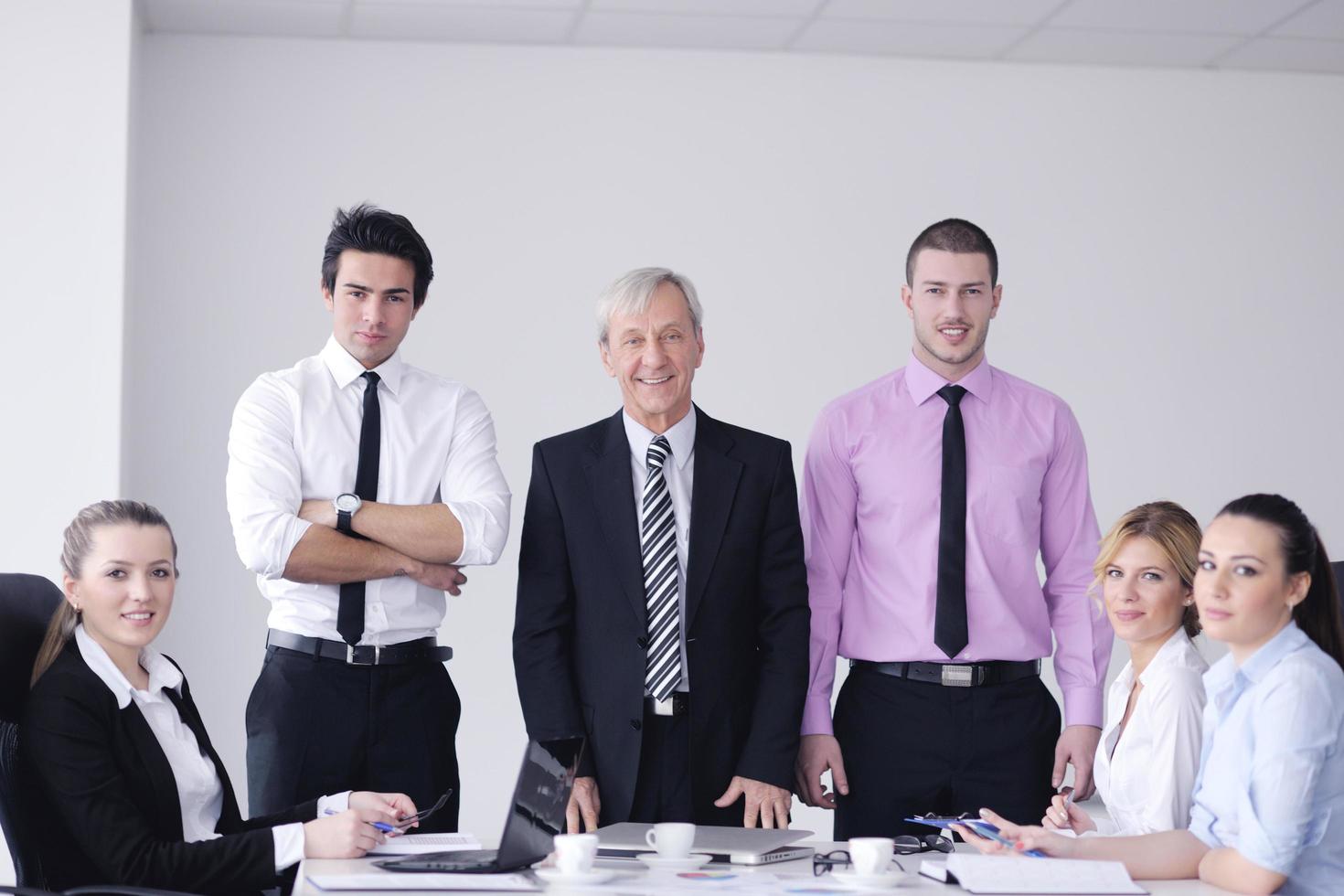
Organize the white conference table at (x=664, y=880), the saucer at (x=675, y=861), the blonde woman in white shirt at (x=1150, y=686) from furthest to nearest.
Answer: the blonde woman in white shirt at (x=1150, y=686)
the saucer at (x=675, y=861)
the white conference table at (x=664, y=880)

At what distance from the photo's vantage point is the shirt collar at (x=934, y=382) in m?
3.58

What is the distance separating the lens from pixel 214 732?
5641 millimetres

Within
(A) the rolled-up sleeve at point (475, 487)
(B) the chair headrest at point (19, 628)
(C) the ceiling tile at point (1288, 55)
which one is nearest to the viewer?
(B) the chair headrest at point (19, 628)

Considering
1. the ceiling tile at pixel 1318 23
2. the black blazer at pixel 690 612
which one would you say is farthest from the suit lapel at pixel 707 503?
the ceiling tile at pixel 1318 23

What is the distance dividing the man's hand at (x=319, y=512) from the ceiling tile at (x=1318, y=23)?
Answer: 4.40 metres

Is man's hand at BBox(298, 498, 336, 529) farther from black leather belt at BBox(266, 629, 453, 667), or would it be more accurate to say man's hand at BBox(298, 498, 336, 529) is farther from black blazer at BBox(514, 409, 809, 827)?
black blazer at BBox(514, 409, 809, 827)

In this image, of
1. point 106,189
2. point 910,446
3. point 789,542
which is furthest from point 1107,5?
point 106,189

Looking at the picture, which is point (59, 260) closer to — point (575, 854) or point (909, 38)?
point (909, 38)

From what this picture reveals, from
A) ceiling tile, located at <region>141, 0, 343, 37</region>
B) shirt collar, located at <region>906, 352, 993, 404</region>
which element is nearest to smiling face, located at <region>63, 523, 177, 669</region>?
shirt collar, located at <region>906, 352, 993, 404</region>

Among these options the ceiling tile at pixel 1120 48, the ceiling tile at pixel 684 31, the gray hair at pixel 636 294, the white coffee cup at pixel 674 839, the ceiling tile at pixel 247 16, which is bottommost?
the white coffee cup at pixel 674 839

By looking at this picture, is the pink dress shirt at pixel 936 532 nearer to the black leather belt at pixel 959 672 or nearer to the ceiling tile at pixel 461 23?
the black leather belt at pixel 959 672

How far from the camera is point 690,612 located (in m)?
3.12

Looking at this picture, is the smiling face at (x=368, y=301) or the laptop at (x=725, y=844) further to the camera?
the smiling face at (x=368, y=301)

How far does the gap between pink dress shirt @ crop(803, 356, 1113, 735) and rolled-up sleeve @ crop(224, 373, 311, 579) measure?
1.23 m
